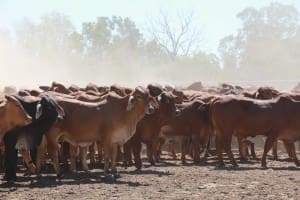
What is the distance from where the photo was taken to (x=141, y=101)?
12102mm

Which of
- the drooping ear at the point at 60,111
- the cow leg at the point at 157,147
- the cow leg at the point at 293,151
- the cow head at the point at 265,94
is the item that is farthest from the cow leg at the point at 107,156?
the cow head at the point at 265,94

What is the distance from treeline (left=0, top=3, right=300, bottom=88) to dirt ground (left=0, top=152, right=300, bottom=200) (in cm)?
5044

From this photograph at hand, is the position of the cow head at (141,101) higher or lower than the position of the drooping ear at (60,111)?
higher

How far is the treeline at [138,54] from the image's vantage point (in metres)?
66.9

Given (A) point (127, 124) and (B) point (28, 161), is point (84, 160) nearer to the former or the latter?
(B) point (28, 161)

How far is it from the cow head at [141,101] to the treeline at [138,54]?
5086 centimetres

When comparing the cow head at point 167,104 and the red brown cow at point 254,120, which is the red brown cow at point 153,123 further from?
the red brown cow at point 254,120

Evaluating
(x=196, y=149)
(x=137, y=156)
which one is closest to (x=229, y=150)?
(x=196, y=149)

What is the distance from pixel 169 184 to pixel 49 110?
2524 millimetres

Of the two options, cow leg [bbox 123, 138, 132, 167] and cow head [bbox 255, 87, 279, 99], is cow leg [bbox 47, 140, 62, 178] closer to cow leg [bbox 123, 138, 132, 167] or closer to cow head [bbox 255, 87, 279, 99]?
cow leg [bbox 123, 138, 132, 167]

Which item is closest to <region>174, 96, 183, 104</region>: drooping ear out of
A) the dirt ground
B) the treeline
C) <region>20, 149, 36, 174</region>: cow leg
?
the dirt ground

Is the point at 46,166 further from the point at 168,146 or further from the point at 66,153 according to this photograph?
the point at 168,146

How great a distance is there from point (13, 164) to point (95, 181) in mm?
1484

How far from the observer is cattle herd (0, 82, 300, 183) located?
37.8ft
